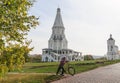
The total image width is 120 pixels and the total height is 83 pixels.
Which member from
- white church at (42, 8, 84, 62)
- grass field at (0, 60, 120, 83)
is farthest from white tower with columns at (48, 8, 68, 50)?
grass field at (0, 60, 120, 83)

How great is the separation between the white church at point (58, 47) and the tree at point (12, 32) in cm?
11182

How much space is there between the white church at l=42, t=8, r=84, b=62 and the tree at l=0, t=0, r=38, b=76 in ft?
367

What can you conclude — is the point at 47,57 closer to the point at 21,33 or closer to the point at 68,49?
the point at 68,49

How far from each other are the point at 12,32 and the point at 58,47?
404 ft

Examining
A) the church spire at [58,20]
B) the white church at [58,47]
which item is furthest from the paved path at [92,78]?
the church spire at [58,20]

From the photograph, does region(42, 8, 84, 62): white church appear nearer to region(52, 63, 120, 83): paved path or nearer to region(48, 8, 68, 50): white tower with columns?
region(48, 8, 68, 50): white tower with columns

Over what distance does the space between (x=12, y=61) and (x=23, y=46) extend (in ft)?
3.98

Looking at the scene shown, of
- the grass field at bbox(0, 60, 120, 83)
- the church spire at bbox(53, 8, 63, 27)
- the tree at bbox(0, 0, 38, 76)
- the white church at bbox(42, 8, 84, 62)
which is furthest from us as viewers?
the church spire at bbox(53, 8, 63, 27)

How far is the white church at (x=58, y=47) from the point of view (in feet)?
423

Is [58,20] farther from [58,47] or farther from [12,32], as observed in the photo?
[12,32]

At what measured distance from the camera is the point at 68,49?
134 meters

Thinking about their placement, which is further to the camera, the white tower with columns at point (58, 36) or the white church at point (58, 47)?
the white tower with columns at point (58, 36)

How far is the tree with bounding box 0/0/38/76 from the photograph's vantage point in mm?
14055

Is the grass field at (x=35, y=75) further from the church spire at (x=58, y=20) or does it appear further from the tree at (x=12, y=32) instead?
the church spire at (x=58, y=20)
